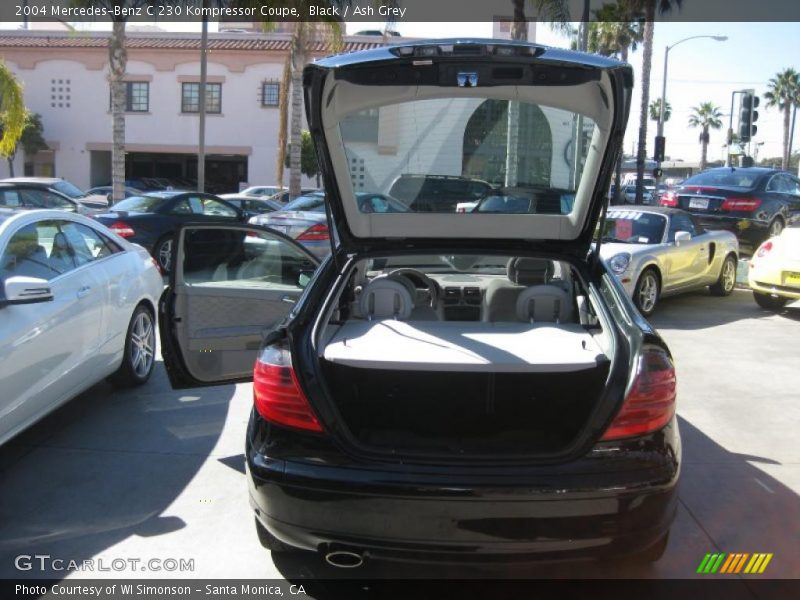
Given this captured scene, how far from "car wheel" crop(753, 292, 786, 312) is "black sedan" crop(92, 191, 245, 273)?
776 cm

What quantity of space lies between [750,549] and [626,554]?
1.15 metres

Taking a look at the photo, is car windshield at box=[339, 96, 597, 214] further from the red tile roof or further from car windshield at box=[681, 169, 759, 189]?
the red tile roof

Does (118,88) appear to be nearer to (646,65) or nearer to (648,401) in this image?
(646,65)

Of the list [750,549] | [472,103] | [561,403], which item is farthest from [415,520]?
[472,103]

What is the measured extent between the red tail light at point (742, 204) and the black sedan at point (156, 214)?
A: 29.1 feet

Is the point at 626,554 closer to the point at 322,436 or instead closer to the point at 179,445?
the point at 322,436

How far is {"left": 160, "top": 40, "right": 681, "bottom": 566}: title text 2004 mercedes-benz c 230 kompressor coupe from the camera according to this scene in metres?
2.84

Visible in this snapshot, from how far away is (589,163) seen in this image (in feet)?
12.8

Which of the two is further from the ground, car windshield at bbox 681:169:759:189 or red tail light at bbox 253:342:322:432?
car windshield at bbox 681:169:759:189

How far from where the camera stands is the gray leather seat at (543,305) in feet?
13.3

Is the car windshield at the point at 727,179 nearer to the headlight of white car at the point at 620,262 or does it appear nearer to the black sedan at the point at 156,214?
the headlight of white car at the point at 620,262

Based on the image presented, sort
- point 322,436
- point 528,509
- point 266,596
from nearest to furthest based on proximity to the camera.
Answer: point 528,509 → point 322,436 → point 266,596

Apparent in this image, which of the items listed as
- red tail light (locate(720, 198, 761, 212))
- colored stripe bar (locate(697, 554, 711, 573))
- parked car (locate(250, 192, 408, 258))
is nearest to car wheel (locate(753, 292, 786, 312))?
red tail light (locate(720, 198, 761, 212))

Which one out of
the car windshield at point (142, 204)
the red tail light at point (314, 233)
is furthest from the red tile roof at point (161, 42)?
the red tail light at point (314, 233)
